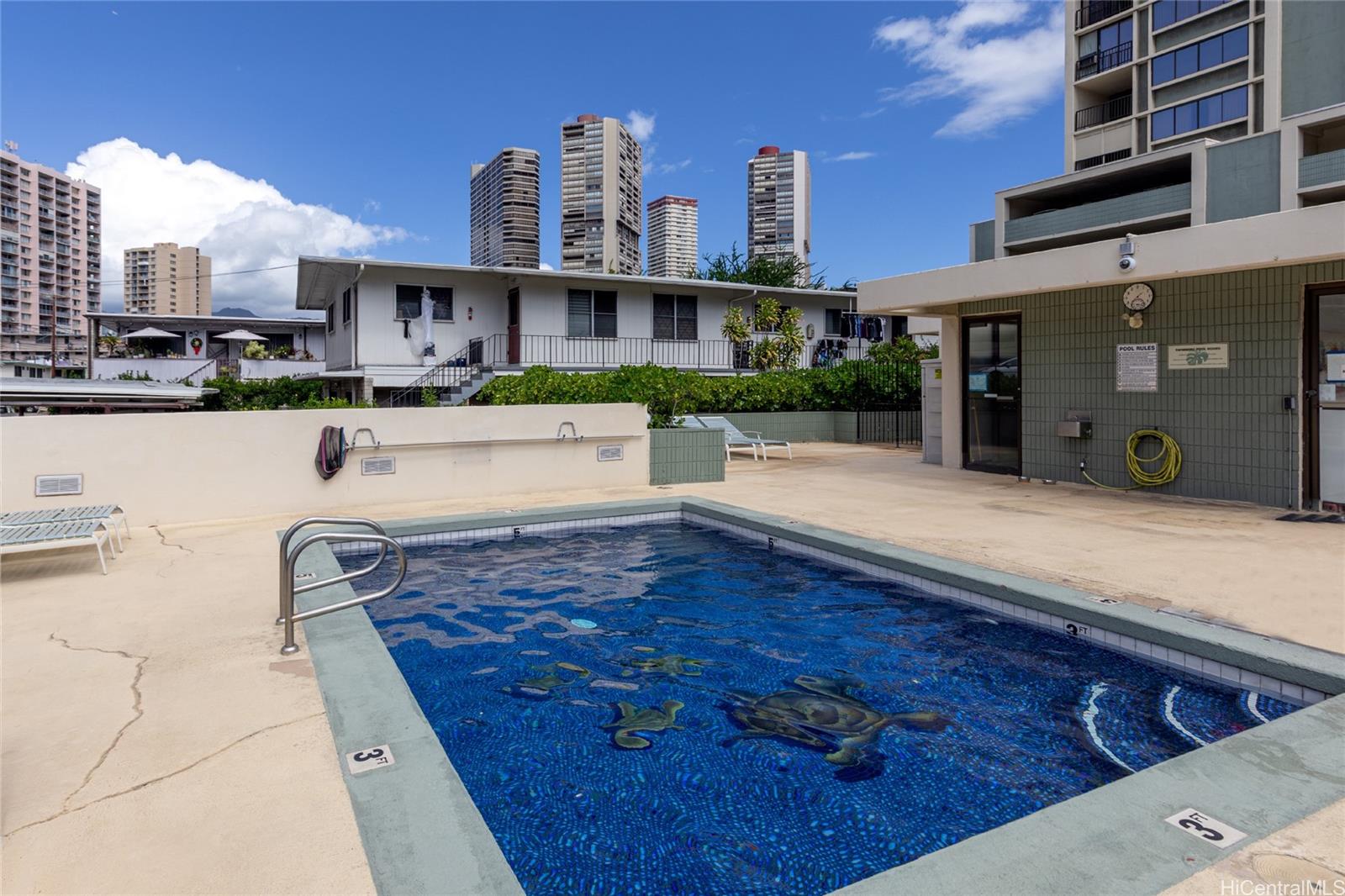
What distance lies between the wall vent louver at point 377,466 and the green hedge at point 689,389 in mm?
2405

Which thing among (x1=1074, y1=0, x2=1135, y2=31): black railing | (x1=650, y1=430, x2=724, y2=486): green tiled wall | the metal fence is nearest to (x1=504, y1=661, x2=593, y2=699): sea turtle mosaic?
Answer: (x1=650, y1=430, x2=724, y2=486): green tiled wall

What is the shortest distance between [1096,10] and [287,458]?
4834cm

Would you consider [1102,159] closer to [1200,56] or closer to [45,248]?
[1200,56]

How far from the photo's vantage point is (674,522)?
7.61 meters

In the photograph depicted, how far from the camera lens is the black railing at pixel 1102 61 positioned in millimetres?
38219

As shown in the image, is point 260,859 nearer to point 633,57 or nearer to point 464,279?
point 464,279

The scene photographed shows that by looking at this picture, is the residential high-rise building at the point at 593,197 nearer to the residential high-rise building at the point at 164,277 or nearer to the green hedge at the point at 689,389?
the green hedge at the point at 689,389

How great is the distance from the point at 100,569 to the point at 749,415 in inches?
495

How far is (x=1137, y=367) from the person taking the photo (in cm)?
814

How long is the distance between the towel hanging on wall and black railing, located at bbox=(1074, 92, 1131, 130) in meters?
45.3

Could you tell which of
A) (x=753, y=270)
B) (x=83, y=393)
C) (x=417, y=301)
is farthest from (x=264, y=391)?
(x=753, y=270)

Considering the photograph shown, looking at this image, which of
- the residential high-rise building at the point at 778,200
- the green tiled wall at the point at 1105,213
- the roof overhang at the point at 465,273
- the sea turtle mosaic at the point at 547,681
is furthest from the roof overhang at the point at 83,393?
the residential high-rise building at the point at 778,200

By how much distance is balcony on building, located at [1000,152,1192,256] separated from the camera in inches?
1043

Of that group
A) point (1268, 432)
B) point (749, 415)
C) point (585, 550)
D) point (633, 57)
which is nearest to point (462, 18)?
point (749, 415)
